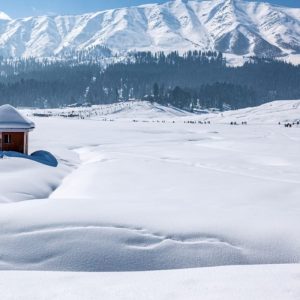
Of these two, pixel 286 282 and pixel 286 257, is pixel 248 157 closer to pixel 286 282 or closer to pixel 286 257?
pixel 286 257

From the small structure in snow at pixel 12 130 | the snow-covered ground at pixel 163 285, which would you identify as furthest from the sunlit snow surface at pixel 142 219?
the small structure in snow at pixel 12 130

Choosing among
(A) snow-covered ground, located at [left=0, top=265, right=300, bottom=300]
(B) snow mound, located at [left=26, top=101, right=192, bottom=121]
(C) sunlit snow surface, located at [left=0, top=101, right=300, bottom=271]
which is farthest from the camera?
(B) snow mound, located at [left=26, top=101, right=192, bottom=121]

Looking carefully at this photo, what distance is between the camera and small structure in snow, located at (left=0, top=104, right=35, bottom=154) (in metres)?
24.6

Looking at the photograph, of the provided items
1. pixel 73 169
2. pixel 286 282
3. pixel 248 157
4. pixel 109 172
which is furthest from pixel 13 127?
pixel 286 282

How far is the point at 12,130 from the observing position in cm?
2472

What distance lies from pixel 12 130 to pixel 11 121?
554mm

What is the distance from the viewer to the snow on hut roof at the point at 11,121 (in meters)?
24.5

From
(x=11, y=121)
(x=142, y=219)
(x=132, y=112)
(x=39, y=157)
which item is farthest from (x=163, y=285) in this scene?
(x=132, y=112)

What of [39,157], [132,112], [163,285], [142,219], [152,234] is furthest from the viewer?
[132,112]

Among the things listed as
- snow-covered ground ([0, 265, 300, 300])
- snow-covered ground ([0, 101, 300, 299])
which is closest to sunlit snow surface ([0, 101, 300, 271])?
snow-covered ground ([0, 101, 300, 299])

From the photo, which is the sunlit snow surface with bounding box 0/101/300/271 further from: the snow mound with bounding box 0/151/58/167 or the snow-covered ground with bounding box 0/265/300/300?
the snow mound with bounding box 0/151/58/167

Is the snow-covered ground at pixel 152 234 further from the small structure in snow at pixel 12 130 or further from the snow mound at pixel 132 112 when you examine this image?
the snow mound at pixel 132 112

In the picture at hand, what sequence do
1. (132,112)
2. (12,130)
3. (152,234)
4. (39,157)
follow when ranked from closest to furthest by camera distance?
1. (152,234)
2. (39,157)
3. (12,130)
4. (132,112)

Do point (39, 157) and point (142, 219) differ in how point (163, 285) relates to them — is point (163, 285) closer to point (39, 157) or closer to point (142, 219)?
point (142, 219)
